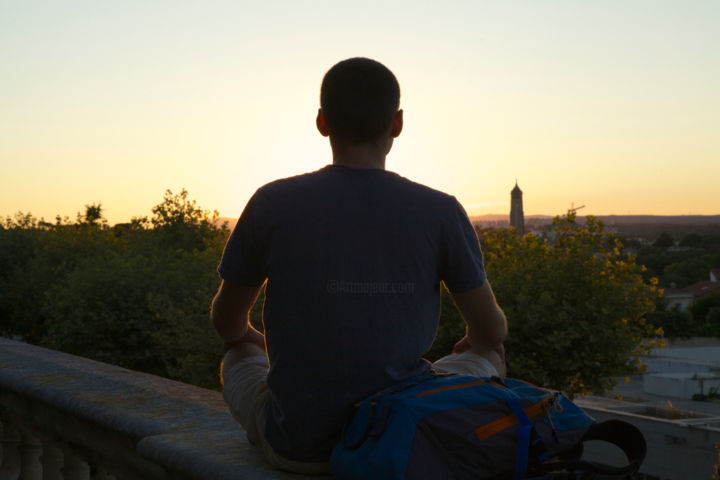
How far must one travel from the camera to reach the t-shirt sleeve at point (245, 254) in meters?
2.08

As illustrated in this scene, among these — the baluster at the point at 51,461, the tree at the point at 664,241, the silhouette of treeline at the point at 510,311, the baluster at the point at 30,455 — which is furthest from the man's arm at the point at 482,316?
the tree at the point at 664,241

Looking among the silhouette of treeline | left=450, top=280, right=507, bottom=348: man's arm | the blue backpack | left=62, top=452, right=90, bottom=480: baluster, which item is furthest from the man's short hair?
the silhouette of treeline

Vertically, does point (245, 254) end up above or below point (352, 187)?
below

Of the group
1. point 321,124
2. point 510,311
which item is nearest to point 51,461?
point 321,124

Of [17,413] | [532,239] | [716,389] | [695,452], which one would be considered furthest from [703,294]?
[17,413]

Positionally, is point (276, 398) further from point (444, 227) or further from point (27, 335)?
point (27, 335)

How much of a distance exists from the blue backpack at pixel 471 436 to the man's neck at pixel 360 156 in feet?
2.00

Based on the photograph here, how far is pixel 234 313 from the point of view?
2.35 m

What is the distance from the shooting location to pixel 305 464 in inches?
81.5

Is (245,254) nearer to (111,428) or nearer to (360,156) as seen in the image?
(360,156)

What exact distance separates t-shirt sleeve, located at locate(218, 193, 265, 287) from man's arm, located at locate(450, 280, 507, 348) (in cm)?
55

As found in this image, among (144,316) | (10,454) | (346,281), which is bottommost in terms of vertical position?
(144,316)

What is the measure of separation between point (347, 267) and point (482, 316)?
1.50 ft

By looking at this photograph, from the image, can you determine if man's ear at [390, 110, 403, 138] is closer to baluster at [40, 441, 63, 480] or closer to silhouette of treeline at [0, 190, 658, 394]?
baluster at [40, 441, 63, 480]
